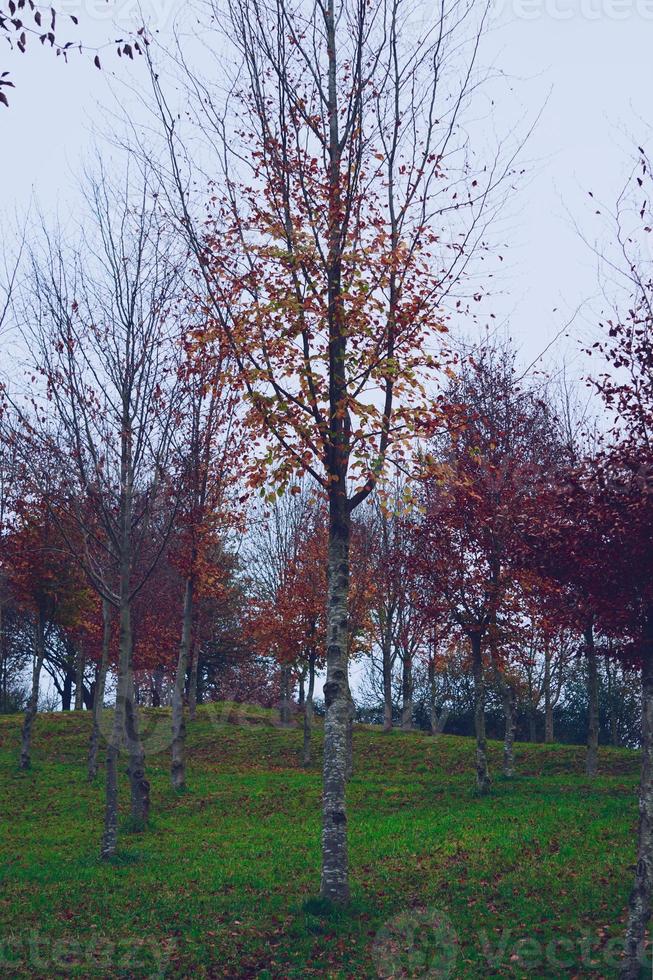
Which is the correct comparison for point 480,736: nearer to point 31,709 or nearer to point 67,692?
point 31,709

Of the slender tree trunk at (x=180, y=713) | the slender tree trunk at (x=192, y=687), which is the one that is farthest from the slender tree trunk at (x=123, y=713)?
the slender tree trunk at (x=192, y=687)

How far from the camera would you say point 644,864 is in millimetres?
8539

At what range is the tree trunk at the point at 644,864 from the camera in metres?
7.95

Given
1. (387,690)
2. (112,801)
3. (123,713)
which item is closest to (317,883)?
(112,801)

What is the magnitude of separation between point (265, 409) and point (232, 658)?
4115 cm

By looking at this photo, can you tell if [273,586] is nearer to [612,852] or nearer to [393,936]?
[612,852]

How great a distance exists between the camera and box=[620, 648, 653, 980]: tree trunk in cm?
795

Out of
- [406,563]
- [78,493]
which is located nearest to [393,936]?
[78,493]

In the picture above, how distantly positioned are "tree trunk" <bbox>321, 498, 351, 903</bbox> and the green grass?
1.43 ft

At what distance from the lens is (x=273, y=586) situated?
44.1 m

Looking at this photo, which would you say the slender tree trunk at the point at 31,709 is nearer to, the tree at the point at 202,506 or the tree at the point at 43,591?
the tree at the point at 43,591

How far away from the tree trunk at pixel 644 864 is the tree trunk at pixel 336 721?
346 centimetres

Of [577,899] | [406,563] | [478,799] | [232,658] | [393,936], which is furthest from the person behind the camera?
[232,658]

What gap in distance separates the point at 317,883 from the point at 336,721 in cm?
268
